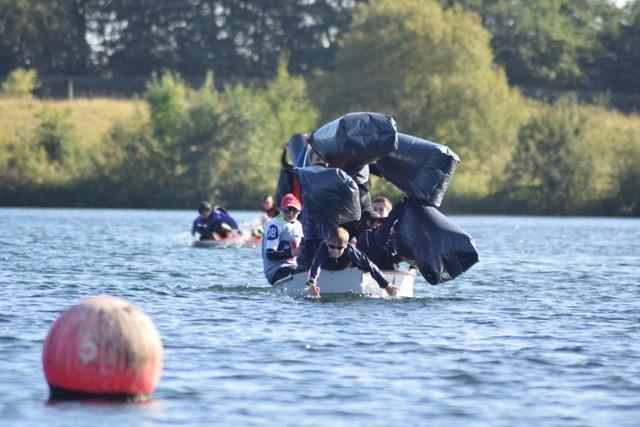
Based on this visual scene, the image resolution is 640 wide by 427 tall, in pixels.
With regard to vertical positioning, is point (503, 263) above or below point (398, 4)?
below

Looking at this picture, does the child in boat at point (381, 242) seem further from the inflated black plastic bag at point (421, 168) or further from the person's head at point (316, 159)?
the person's head at point (316, 159)

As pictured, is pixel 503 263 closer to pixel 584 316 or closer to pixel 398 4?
pixel 584 316

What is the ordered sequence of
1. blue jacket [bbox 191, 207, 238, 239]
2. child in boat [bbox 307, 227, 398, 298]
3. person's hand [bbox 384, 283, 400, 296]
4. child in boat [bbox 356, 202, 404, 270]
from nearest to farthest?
1. child in boat [bbox 307, 227, 398, 298]
2. person's hand [bbox 384, 283, 400, 296]
3. child in boat [bbox 356, 202, 404, 270]
4. blue jacket [bbox 191, 207, 238, 239]

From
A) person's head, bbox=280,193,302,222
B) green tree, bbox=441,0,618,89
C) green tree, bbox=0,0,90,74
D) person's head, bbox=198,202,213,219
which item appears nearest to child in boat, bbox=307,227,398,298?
person's head, bbox=280,193,302,222

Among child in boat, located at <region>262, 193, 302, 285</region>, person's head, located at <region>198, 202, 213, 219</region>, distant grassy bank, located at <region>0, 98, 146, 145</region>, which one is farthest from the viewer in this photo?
distant grassy bank, located at <region>0, 98, 146, 145</region>

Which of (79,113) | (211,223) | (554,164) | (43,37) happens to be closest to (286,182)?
(211,223)

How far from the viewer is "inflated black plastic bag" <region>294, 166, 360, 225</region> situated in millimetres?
21578

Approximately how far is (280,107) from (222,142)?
6.45 meters

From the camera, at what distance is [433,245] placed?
Answer: 74.1ft

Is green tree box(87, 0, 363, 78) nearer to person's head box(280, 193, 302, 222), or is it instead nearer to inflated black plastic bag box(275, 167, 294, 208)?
inflated black plastic bag box(275, 167, 294, 208)

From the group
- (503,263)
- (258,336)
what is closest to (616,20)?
(503,263)

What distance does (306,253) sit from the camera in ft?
72.5

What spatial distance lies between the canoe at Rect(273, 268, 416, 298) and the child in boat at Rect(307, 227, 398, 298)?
107 mm

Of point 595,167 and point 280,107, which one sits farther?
point 280,107
